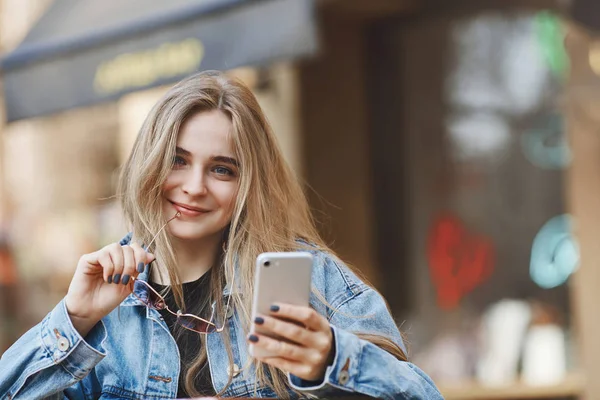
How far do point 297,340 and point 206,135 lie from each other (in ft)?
1.83

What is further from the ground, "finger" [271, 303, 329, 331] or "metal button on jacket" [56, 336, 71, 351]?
"finger" [271, 303, 329, 331]

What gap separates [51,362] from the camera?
2012mm

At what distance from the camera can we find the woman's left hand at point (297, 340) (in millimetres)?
1690

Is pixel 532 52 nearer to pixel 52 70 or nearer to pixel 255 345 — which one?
pixel 52 70

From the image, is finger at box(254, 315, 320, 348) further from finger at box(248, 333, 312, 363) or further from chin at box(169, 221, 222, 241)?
chin at box(169, 221, 222, 241)

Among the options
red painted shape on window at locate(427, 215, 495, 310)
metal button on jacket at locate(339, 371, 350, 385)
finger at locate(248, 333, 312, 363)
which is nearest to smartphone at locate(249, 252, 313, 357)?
finger at locate(248, 333, 312, 363)

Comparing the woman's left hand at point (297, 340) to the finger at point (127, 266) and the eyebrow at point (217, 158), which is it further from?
the eyebrow at point (217, 158)

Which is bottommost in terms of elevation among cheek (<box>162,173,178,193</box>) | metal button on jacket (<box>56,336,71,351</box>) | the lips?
metal button on jacket (<box>56,336,71,351</box>)

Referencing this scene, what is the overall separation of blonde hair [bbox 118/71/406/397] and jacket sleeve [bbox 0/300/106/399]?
0.21m

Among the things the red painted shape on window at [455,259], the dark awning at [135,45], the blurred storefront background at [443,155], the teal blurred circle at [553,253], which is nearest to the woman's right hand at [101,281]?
the dark awning at [135,45]

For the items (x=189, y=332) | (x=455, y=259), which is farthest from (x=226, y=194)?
(x=455, y=259)

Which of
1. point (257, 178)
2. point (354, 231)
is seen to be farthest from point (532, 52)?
point (257, 178)

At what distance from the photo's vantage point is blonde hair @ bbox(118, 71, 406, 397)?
2.06 metres

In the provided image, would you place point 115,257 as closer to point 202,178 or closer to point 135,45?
point 202,178
